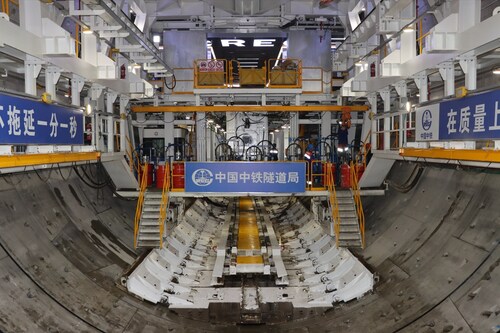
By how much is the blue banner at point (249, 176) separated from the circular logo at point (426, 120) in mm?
3866

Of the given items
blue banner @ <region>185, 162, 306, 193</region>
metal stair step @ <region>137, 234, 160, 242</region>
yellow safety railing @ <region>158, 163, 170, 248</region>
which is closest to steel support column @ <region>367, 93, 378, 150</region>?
blue banner @ <region>185, 162, 306, 193</region>

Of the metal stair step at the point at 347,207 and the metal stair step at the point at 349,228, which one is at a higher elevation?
the metal stair step at the point at 347,207

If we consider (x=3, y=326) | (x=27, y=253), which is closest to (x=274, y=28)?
(x=27, y=253)

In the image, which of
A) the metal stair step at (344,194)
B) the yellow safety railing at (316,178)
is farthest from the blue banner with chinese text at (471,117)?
the yellow safety railing at (316,178)

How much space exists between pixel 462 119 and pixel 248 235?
321 inches

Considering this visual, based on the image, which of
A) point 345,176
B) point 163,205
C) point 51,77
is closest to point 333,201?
point 345,176

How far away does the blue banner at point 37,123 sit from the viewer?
5.61 meters

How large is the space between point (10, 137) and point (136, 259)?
14.6ft

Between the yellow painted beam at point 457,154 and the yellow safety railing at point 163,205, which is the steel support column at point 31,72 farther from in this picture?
the yellow painted beam at point 457,154

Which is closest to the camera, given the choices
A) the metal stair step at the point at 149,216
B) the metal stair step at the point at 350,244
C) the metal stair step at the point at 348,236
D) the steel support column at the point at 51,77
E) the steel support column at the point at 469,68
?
the steel support column at the point at 469,68

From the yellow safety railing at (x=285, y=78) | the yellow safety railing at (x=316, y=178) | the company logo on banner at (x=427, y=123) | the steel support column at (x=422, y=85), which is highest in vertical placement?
the yellow safety railing at (x=285, y=78)

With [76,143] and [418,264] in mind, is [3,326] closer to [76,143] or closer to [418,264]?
[76,143]

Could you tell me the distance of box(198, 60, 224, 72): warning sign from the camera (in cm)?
1514

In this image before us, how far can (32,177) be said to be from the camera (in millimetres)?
8180
